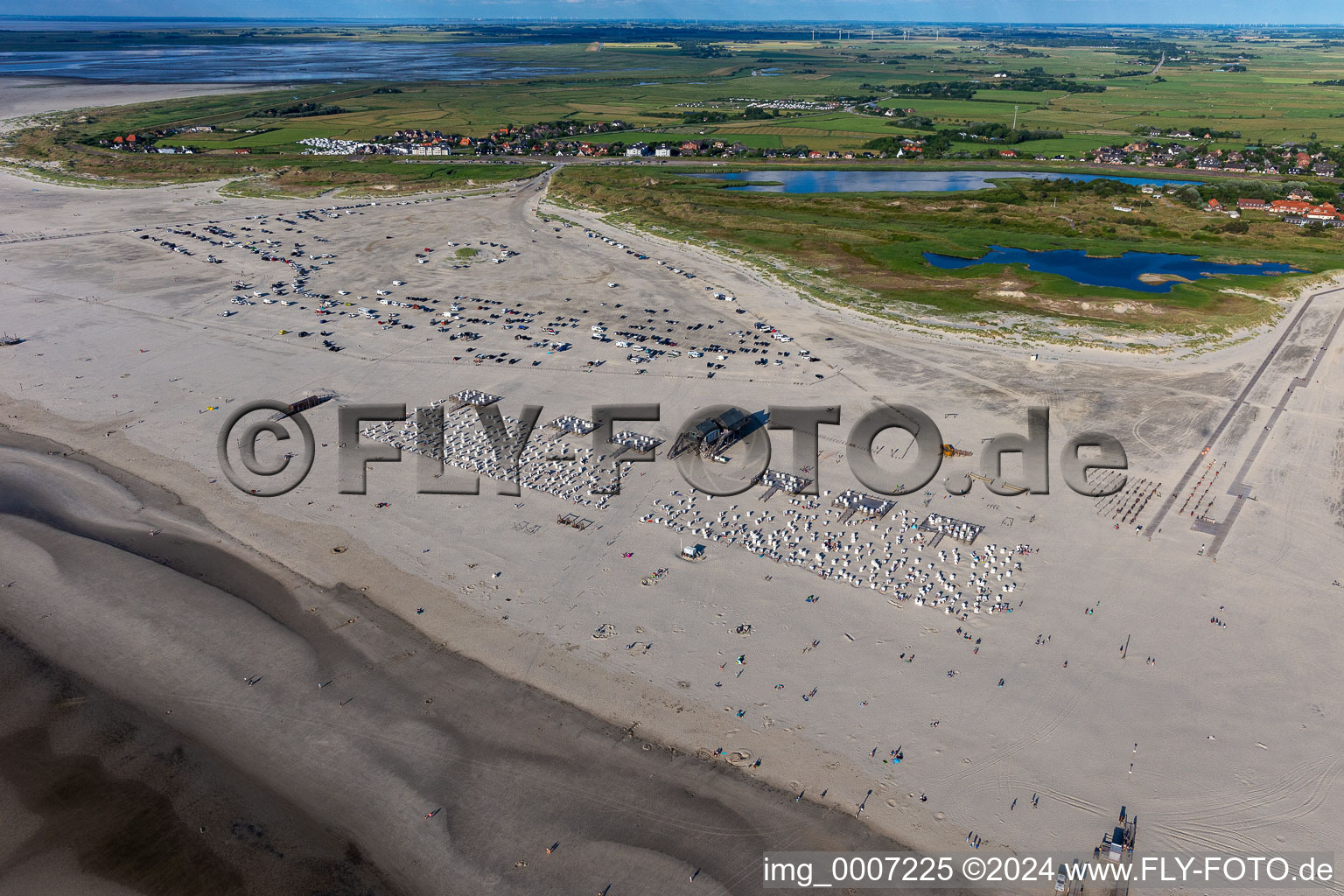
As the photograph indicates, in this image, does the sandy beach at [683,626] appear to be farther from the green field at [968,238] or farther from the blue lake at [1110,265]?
the blue lake at [1110,265]

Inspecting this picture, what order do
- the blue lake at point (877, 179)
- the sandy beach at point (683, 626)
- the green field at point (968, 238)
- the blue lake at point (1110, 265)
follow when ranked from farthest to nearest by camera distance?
the blue lake at point (877, 179)
the blue lake at point (1110, 265)
the green field at point (968, 238)
the sandy beach at point (683, 626)

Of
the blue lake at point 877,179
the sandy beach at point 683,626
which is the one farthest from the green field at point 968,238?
the sandy beach at point 683,626

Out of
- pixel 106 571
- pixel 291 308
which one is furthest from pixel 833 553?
pixel 291 308

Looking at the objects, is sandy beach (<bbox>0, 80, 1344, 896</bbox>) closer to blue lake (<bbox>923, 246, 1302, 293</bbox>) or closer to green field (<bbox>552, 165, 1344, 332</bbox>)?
green field (<bbox>552, 165, 1344, 332</bbox>)

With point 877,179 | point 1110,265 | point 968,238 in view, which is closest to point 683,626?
point 1110,265

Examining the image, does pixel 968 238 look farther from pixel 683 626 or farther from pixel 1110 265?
pixel 683 626

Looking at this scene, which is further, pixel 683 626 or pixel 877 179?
pixel 877 179

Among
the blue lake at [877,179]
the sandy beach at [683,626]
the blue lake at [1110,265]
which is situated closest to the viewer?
the sandy beach at [683,626]
